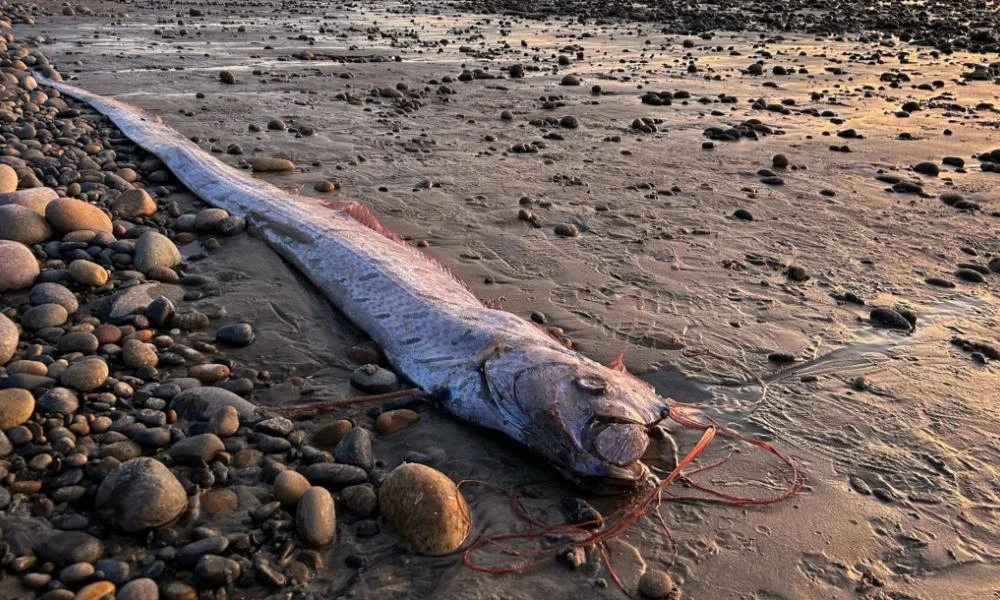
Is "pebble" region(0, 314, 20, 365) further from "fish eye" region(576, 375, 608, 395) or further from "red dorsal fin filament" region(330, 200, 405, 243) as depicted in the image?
"fish eye" region(576, 375, 608, 395)

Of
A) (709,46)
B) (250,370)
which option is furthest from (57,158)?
(709,46)

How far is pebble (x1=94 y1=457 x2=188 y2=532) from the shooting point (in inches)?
121

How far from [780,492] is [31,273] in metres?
4.98

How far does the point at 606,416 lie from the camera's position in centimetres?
357

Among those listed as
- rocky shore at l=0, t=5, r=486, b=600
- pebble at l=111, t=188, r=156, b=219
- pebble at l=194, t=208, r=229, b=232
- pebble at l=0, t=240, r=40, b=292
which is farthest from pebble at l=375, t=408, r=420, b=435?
pebble at l=111, t=188, r=156, b=219

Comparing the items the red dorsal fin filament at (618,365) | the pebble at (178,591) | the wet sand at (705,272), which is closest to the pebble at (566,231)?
the wet sand at (705,272)

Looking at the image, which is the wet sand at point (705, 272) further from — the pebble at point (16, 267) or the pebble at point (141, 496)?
the pebble at point (16, 267)

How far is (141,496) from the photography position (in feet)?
10.2

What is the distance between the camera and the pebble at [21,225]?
5.55 m

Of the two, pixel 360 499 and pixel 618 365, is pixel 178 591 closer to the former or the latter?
pixel 360 499

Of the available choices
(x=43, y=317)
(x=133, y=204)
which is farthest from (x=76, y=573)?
(x=133, y=204)

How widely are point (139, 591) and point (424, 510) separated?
1127 millimetres

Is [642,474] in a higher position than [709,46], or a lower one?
lower

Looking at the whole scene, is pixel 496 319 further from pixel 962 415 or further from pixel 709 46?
pixel 709 46
